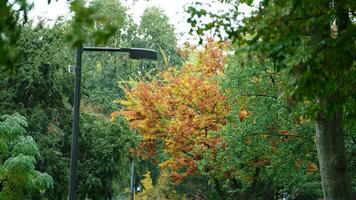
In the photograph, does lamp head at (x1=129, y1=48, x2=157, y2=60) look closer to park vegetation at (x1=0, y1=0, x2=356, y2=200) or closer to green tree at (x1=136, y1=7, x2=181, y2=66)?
park vegetation at (x1=0, y1=0, x2=356, y2=200)

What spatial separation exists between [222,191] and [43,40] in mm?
10465

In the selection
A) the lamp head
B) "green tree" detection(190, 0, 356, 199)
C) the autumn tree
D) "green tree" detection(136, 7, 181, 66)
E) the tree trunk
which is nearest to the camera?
"green tree" detection(190, 0, 356, 199)

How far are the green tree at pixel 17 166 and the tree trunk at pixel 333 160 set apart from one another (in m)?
5.64

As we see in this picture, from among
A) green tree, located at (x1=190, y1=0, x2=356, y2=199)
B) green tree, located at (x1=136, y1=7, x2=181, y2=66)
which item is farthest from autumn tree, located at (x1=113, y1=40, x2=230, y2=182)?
green tree, located at (x1=136, y1=7, x2=181, y2=66)

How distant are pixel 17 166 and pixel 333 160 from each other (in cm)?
600

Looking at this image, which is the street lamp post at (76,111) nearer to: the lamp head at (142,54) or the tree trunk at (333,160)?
the lamp head at (142,54)

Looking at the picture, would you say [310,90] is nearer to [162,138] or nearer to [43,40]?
[43,40]

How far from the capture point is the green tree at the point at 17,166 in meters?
12.1

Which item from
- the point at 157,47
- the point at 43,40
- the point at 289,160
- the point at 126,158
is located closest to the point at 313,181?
the point at 289,160

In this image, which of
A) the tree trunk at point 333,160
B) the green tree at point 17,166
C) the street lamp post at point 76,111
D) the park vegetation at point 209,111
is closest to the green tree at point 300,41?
the park vegetation at point 209,111

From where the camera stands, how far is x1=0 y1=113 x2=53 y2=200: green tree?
1206cm

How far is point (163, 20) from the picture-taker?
59.5 meters

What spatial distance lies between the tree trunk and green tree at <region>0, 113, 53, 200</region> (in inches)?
222

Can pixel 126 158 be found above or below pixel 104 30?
below
